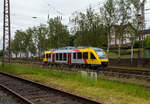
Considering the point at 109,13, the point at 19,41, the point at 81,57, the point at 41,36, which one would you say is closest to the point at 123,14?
the point at 109,13

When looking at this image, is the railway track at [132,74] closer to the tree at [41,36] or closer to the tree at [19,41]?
the tree at [41,36]

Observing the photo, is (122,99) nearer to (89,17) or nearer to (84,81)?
(84,81)

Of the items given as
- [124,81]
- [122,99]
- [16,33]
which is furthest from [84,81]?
[16,33]

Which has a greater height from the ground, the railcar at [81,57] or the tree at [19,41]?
the tree at [19,41]

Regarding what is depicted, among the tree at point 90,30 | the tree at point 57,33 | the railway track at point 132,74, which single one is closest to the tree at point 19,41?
the tree at point 57,33

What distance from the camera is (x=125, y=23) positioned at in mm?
30203

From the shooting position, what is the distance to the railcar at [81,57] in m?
A: 20.7

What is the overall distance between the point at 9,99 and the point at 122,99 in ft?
16.9

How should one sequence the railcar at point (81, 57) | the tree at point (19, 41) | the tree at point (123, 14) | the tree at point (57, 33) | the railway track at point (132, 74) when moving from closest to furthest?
the railway track at point (132, 74) < the railcar at point (81, 57) < the tree at point (123, 14) < the tree at point (57, 33) < the tree at point (19, 41)

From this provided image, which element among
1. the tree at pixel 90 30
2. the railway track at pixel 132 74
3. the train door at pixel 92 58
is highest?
the tree at pixel 90 30

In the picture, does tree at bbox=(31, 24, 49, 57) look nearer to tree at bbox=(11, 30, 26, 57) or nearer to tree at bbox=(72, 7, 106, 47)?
tree at bbox=(11, 30, 26, 57)

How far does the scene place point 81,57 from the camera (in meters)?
22.4

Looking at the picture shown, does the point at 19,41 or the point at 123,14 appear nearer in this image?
the point at 123,14

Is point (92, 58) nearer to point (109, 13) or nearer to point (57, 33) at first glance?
point (109, 13)
